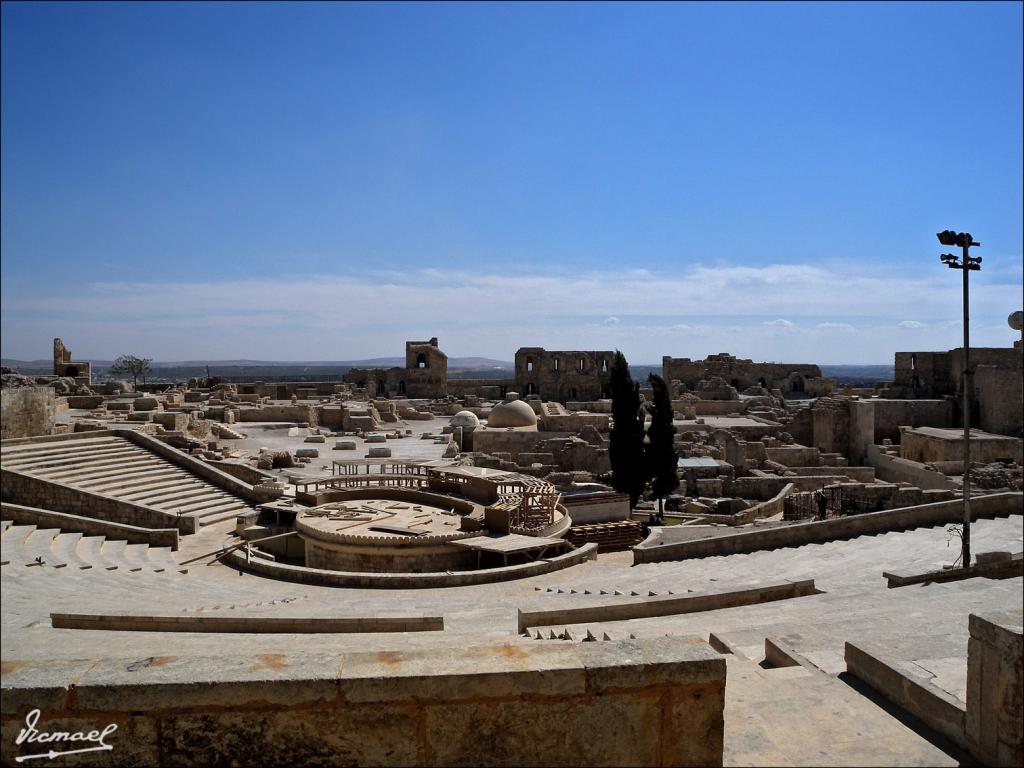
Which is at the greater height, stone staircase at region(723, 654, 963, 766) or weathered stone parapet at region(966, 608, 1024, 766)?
weathered stone parapet at region(966, 608, 1024, 766)

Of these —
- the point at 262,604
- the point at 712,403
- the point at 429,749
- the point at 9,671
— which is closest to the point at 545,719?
the point at 429,749

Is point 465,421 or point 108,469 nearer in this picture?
point 108,469

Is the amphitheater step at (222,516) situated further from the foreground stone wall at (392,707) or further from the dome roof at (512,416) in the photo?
the foreground stone wall at (392,707)

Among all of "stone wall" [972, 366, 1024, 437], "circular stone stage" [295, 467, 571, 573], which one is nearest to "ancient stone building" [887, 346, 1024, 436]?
"stone wall" [972, 366, 1024, 437]

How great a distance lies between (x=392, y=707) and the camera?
307 cm

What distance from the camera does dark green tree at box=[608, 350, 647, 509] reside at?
21.8m

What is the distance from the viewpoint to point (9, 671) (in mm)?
3111

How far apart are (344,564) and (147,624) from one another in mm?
6370

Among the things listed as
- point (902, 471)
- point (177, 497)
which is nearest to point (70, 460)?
point (177, 497)

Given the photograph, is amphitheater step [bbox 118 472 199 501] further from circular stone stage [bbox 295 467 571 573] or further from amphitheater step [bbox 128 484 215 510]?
circular stone stage [bbox 295 467 571 573]

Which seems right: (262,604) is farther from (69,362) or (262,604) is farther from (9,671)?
(69,362)

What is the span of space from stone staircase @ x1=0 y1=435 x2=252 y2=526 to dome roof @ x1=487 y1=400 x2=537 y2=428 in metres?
15.1

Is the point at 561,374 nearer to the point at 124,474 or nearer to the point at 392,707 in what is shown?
the point at 124,474

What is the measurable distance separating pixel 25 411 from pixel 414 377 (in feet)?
127
